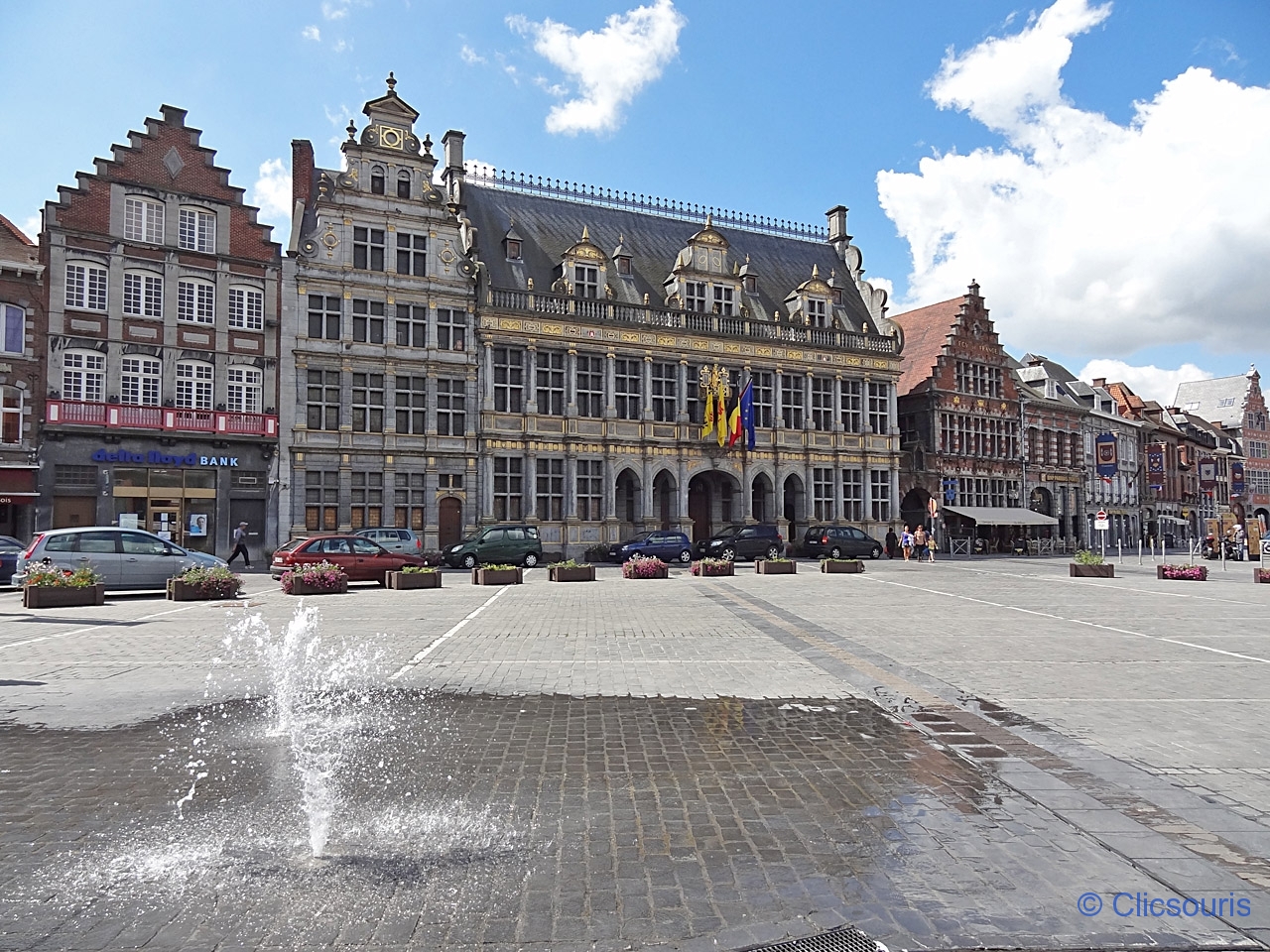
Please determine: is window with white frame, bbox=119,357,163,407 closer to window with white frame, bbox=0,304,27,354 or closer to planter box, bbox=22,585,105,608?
window with white frame, bbox=0,304,27,354

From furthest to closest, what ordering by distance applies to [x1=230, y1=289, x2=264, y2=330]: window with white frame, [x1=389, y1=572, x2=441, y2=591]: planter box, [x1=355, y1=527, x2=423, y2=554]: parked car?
[x1=230, y1=289, x2=264, y2=330]: window with white frame < [x1=355, y1=527, x2=423, y2=554]: parked car < [x1=389, y1=572, x2=441, y2=591]: planter box

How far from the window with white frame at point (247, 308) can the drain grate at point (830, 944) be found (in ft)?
113

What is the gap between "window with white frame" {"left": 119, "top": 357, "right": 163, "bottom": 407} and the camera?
3086 cm

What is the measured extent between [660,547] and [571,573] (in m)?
10.3

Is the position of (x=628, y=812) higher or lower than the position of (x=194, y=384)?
lower

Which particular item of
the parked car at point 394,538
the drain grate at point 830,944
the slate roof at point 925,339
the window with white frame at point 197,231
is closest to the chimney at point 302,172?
the window with white frame at point 197,231

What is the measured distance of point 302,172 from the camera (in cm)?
3581

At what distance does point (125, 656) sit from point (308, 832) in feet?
24.4

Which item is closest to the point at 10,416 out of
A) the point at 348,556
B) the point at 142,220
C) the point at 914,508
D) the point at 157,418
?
the point at 157,418

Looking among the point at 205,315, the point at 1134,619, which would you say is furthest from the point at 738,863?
A: the point at 205,315

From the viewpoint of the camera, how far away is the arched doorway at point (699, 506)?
42750 mm

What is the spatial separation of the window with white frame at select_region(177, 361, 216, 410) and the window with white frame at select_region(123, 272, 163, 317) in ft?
7.21

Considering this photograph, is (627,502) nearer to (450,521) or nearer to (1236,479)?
(450,521)

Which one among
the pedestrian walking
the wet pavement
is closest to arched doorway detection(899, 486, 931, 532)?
the pedestrian walking
